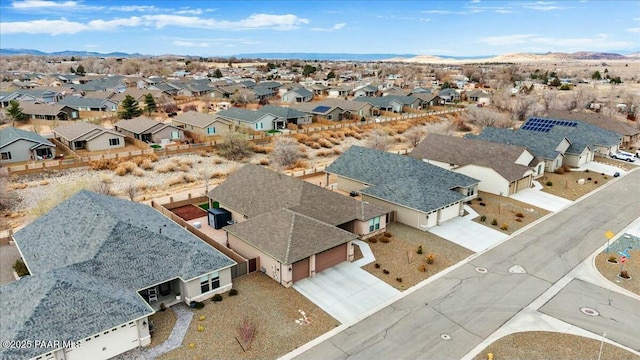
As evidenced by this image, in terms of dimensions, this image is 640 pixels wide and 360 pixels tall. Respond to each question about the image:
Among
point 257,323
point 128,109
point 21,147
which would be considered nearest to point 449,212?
point 257,323

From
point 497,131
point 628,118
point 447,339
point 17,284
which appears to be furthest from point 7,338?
point 628,118

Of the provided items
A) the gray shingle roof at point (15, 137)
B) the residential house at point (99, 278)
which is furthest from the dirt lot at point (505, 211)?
the gray shingle roof at point (15, 137)

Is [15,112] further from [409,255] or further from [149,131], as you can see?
A: [409,255]

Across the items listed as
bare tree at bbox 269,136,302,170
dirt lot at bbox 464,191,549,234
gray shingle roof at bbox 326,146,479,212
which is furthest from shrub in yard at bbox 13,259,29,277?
dirt lot at bbox 464,191,549,234

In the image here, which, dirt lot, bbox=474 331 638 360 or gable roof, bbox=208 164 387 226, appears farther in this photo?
gable roof, bbox=208 164 387 226

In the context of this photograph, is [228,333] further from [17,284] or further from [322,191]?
[322,191]

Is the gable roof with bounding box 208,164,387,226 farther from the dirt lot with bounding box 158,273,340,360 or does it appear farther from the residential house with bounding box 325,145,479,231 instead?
the dirt lot with bounding box 158,273,340,360

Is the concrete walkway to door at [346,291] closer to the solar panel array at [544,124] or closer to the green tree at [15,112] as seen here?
the solar panel array at [544,124]
